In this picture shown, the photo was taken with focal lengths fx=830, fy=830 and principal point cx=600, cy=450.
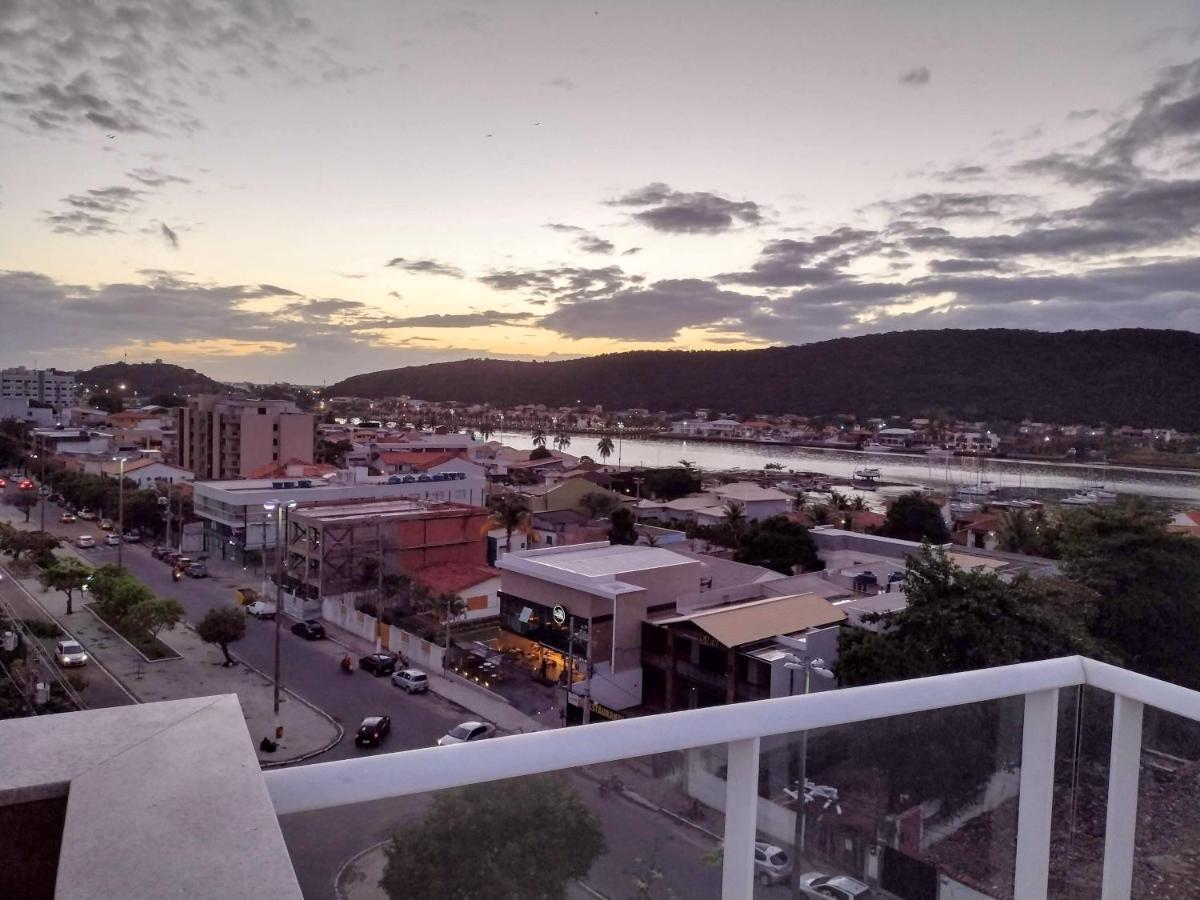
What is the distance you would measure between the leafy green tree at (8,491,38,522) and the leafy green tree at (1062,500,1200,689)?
19.3 meters

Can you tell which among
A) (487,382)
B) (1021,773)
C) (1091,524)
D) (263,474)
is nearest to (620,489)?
(263,474)

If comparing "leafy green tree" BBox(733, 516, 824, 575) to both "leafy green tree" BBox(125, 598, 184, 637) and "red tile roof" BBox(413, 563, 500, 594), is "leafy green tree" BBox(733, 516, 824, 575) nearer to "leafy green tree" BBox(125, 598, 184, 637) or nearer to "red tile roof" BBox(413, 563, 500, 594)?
"red tile roof" BBox(413, 563, 500, 594)

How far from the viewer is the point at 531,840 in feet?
2.05

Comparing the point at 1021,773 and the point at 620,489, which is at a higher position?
the point at 1021,773

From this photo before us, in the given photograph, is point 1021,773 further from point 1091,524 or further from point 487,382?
point 487,382

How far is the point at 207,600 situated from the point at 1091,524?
35.6 ft

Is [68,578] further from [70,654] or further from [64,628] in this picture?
[70,654]

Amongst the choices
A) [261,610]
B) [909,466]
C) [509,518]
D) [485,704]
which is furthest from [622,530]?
[909,466]

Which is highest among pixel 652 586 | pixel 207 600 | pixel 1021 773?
pixel 1021 773

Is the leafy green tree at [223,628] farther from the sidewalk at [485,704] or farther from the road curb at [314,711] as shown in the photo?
the sidewalk at [485,704]

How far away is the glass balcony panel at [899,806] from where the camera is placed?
2.38 feet

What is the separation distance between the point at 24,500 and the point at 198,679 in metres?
13.8

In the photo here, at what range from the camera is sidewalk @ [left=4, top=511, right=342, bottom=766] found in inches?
279

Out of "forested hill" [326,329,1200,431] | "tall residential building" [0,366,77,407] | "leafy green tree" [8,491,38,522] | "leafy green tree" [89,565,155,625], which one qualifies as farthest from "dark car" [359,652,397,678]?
"tall residential building" [0,366,77,407]
